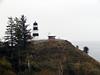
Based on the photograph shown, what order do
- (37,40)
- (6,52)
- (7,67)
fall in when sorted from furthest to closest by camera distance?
(37,40), (6,52), (7,67)

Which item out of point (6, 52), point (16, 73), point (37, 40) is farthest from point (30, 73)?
point (37, 40)

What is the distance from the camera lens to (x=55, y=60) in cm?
8412

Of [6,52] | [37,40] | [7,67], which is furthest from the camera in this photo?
[37,40]

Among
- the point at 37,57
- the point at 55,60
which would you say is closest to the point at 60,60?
the point at 55,60

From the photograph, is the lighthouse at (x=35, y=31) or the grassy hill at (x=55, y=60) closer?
the grassy hill at (x=55, y=60)

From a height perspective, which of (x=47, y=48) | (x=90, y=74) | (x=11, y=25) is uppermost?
(x=11, y=25)

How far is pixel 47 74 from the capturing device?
7994 cm

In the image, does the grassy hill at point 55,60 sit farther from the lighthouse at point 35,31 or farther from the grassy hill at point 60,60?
the lighthouse at point 35,31

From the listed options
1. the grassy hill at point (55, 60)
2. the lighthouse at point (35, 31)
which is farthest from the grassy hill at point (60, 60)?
the lighthouse at point (35, 31)

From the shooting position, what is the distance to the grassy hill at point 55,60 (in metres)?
81.0

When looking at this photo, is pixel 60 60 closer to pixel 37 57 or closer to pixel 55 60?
pixel 55 60

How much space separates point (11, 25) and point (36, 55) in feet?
33.9

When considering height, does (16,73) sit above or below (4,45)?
below

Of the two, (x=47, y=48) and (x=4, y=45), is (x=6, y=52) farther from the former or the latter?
(x=47, y=48)
